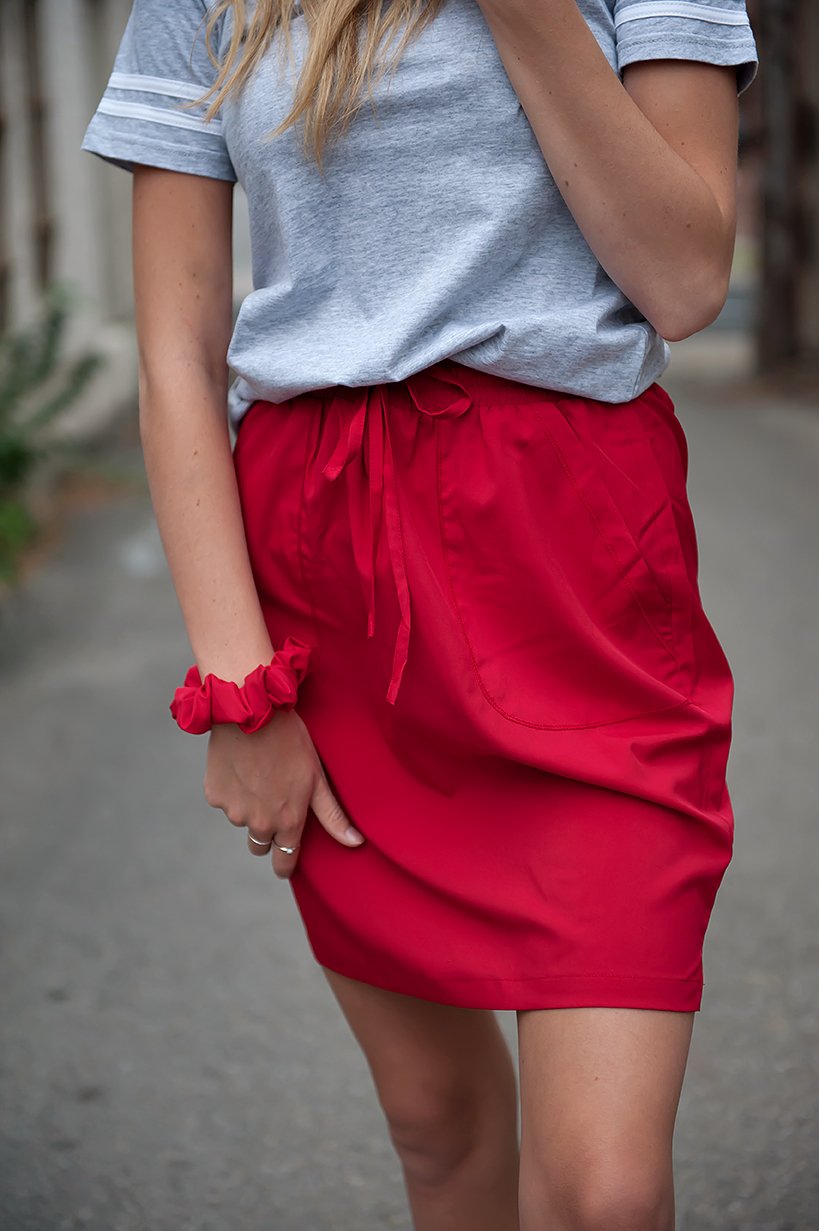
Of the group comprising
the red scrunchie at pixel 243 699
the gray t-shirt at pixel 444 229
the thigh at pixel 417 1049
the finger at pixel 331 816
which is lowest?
the thigh at pixel 417 1049

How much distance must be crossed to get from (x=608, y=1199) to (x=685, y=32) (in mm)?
1026

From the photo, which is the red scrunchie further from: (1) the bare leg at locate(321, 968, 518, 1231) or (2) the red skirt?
(1) the bare leg at locate(321, 968, 518, 1231)

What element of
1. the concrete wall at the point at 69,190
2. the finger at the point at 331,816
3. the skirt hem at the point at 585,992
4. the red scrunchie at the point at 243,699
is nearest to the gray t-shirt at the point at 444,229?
the red scrunchie at the point at 243,699

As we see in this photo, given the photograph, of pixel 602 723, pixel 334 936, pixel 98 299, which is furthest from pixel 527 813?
pixel 98 299

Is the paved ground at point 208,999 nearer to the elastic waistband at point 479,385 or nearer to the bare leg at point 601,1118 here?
the bare leg at point 601,1118

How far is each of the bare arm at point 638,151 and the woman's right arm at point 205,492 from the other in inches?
15.2

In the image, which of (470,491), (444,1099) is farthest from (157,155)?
(444,1099)

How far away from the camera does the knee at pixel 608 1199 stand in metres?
1.28

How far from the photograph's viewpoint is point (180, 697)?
149 centimetres

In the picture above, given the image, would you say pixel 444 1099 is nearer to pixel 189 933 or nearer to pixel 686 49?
pixel 686 49

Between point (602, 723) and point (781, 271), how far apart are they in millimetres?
9642

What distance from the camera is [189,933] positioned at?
3383mm

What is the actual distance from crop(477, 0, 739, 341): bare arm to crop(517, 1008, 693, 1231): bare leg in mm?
642

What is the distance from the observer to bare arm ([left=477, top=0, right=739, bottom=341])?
130 centimetres
